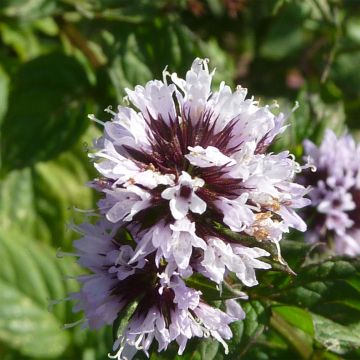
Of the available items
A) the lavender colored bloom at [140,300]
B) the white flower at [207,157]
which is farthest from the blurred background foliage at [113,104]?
the white flower at [207,157]

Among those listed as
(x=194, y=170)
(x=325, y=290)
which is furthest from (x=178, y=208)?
(x=325, y=290)

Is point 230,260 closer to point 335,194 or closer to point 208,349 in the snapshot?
point 208,349

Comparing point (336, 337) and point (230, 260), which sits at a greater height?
point (230, 260)

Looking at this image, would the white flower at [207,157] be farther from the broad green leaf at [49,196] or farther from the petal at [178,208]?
the broad green leaf at [49,196]

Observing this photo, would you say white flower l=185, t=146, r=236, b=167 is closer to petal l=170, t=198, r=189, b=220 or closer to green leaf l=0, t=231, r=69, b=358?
petal l=170, t=198, r=189, b=220

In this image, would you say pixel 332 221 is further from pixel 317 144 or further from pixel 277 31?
pixel 277 31

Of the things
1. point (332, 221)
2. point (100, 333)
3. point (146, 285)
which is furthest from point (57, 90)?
point (146, 285)
